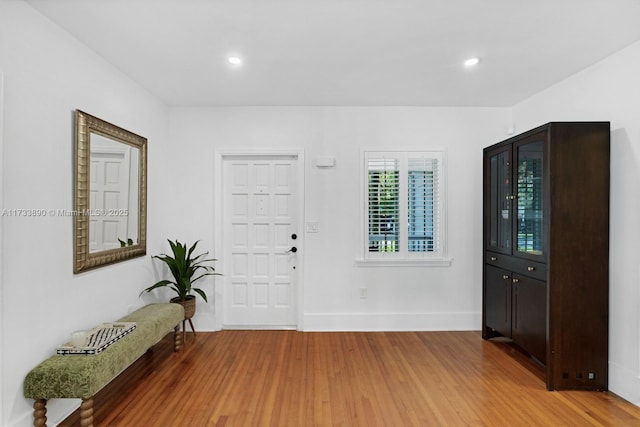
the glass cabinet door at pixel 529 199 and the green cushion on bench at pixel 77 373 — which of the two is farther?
the glass cabinet door at pixel 529 199

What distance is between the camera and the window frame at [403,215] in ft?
12.9

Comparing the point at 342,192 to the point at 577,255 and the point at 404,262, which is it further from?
the point at 577,255

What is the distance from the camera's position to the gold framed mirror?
2434 millimetres

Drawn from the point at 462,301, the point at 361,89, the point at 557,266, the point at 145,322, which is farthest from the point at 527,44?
the point at 145,322

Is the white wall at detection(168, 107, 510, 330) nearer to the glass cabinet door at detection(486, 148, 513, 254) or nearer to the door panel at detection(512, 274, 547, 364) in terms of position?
the glass cabinet door at detection(486, 148, 513, 254)

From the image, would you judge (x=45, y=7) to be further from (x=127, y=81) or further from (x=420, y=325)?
(x=420, y=325)

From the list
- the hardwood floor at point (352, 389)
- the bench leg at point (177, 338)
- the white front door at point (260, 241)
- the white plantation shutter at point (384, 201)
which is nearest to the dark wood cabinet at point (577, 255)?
the hardwood floor at point (352, 389)

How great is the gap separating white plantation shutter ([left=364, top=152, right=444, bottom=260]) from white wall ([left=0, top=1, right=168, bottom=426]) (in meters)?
2.67

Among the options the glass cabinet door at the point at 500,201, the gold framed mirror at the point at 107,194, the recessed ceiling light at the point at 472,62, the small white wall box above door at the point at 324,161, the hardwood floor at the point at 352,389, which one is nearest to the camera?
the hardwood floor at the point at 352,389

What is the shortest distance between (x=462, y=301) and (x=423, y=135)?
197cm

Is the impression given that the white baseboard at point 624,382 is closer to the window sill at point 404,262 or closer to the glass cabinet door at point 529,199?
the glass cabinet door at point 529,199

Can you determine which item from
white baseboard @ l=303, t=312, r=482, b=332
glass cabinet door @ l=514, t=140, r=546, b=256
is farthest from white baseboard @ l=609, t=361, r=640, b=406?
white baseboard @ l=303, t=312, r=482, b=332

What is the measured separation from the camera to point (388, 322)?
3.92 m

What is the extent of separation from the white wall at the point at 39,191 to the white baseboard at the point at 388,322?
2.14 m
